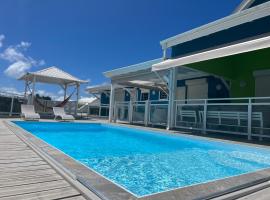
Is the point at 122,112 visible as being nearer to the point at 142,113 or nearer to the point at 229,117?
the point at 142,113

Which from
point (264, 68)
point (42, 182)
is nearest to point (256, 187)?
point (42, 182)

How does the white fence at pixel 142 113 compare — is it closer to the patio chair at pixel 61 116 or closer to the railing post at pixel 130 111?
the railing post at pixel 130 111

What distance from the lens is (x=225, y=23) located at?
8.82 meters

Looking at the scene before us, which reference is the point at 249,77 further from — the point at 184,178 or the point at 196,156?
the point at 184,178

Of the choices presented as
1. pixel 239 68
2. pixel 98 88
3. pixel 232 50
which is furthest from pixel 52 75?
pixel 232 50

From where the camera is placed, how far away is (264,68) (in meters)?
10.7

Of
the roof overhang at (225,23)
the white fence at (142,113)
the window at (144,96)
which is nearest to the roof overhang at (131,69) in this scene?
the roof overhang at (225,23)

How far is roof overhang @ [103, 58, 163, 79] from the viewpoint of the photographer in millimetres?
12750

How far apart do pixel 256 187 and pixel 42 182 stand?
2430 mm

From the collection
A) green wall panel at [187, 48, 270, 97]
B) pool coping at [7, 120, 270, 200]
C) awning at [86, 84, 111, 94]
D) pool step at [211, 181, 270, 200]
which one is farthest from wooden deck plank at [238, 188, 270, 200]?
awning at [86, 84, 111, 94]

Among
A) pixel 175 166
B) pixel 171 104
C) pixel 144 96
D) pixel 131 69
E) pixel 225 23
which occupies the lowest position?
pixel 175 166

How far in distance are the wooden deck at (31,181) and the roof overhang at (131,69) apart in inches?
373

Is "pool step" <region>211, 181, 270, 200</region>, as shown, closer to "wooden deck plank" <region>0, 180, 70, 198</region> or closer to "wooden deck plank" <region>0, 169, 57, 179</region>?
"wooden deck plank" <region>0, 180, 70, 198</region>

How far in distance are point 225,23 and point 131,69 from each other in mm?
6441
